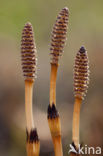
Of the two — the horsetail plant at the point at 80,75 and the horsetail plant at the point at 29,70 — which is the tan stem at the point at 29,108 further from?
the horsetail plant at the point at 80,75

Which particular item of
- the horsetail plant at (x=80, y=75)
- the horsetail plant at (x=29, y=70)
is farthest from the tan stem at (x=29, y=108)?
the horsetail plant at (x=80, y=75)

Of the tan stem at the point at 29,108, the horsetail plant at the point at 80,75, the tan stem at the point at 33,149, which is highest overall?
the horsetail plant at the point at 80,75

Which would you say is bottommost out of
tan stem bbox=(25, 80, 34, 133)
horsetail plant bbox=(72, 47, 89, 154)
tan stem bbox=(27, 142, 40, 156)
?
tan stem bbox=(27, 142, 40, 156)

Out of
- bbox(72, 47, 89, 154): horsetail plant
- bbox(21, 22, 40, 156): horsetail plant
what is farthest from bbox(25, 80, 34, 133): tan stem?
bbox(72, 47, 89, 154): horsetail plant

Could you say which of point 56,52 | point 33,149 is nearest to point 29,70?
point 56,52

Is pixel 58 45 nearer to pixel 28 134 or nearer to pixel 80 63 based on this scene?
pixel 80 63

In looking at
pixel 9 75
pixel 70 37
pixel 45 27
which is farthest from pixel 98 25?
pixel 9 75

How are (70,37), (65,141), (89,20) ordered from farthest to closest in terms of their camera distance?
(89,20) < (70,37) < (65,141)

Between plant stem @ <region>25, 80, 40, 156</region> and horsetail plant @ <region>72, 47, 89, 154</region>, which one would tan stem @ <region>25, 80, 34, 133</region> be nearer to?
plant stem @ <region>25, 80, 40, 156</region>
